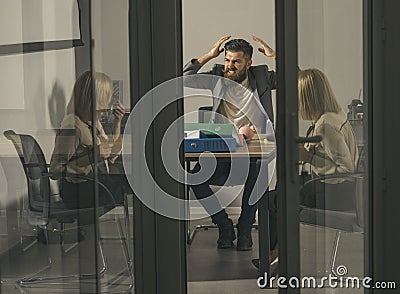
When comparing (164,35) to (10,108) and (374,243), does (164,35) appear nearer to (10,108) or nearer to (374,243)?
(10,108)

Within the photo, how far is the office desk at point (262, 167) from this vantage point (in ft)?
9.55

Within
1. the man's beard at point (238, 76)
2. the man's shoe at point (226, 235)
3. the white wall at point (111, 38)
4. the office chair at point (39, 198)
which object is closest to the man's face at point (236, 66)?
the man's beard at point (238, 76)

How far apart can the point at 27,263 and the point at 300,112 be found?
1.04m

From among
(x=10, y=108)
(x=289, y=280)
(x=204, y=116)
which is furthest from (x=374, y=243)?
(x=10, y=108)

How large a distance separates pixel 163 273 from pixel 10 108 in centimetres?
77

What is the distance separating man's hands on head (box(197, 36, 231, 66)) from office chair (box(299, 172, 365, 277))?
1.75ft

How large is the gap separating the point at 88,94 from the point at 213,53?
44 centimetres

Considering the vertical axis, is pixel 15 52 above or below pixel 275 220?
above

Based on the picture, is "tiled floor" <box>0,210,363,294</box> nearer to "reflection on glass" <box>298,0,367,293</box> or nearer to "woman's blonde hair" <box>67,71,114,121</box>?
"reflection on glass" <box>298,0,367,293</box>

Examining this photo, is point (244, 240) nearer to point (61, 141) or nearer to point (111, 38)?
point (61, 141)

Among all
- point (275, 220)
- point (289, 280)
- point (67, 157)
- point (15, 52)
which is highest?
point (15, 52)

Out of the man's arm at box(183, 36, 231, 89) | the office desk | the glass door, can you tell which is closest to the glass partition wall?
the man's arm at box(183, 36, 231, 89)

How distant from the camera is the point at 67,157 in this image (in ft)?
9.37

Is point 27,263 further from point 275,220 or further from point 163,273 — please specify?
point 275,220
